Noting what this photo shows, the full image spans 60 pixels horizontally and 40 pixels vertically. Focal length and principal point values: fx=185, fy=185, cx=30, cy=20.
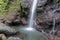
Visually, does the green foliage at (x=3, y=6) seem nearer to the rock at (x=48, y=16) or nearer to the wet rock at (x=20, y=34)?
the rock at (x=48, y=16)

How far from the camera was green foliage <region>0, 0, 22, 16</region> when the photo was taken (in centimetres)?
1484

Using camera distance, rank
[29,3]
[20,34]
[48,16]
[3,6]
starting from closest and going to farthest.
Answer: [20,34] → [48,16] → [29,3] → [3,6]

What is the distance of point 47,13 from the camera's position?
13.6m

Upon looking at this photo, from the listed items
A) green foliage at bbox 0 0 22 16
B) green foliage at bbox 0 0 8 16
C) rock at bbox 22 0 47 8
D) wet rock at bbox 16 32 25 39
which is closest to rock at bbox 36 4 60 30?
rock at bbox 22 0 47 8

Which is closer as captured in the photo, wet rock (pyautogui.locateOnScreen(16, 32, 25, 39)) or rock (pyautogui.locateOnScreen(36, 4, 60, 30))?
wet rock (pyautogui.locateOnScreen(16, 32, 25, 39))

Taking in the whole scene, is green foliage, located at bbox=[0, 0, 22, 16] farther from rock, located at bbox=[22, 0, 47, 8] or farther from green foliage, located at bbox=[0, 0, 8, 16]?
rock, located at bbox=[22, 0, 47, 8]

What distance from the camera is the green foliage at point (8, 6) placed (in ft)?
48.7

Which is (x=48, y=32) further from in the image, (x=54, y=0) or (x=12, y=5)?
(x=12, y=5)

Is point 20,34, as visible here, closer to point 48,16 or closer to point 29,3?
point 48,16

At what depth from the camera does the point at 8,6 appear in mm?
15375

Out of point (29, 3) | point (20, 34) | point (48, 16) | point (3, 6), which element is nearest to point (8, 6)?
point (3, 6)

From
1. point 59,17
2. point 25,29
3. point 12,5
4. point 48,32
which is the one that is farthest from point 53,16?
point 12,5

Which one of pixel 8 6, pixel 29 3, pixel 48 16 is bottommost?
pixel 48 16

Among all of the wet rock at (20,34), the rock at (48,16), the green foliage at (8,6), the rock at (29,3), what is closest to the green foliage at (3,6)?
the green foliage at (8,6)
